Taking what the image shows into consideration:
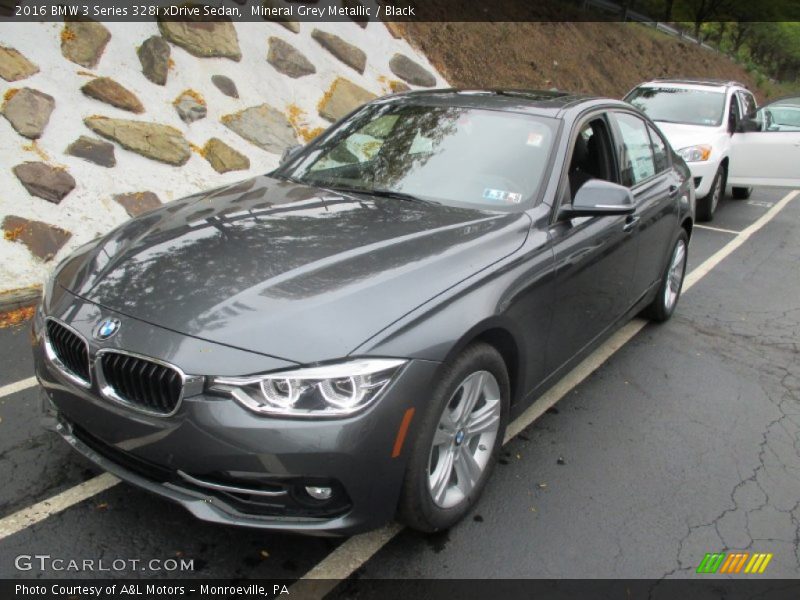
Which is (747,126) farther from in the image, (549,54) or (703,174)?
(549,54)

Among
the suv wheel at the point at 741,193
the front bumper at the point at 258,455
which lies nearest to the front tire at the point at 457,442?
the front bumper at the point at 258,455

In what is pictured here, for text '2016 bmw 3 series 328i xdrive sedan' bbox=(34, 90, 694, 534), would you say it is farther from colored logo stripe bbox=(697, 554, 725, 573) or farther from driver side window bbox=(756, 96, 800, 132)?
driver side window bbox=(756, 96, 800, 132)

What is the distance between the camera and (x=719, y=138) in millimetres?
9133

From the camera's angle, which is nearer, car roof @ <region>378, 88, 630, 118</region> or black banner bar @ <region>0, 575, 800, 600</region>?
black banner bar @ <region>0, 575, 800, 600</region>

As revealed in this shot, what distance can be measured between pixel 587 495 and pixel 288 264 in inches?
69.8

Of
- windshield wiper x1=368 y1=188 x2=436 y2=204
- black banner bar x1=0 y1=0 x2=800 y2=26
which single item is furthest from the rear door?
windshield wiper x1=368 y1=188 x2=436 y2=204

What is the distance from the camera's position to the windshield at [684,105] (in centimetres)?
957

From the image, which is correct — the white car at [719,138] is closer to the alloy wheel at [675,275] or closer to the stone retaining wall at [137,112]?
the alloy wheel at [675,275]

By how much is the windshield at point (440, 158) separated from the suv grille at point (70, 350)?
158cm

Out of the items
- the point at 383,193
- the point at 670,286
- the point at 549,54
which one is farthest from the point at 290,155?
the point at 549,54

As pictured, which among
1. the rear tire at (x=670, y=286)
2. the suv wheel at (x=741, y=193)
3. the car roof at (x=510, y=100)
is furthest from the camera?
the suv wheel at (x=741, y=193)

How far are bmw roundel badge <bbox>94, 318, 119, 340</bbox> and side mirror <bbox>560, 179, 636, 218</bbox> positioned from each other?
6.85 feet

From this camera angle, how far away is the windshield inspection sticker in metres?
3.33

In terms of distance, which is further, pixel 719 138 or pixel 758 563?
pixel 719 138
